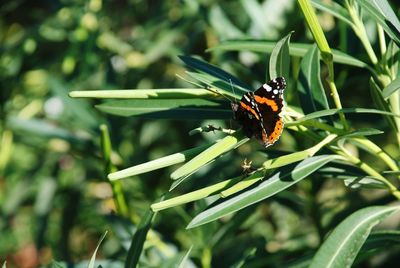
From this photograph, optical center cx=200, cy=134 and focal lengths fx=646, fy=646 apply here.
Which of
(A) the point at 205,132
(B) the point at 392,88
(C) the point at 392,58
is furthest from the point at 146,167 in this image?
(A) the point at 205,132

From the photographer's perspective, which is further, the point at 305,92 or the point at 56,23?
the point at 56,23

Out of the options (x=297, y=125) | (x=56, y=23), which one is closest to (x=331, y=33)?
(x=297, y=125)

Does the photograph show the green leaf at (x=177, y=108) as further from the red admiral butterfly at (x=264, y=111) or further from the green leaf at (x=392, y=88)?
the green leaf at (x=392, y=88)

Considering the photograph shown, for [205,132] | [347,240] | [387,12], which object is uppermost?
[387,12]

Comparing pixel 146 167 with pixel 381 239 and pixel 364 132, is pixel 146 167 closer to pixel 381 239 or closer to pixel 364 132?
pixel 364 132

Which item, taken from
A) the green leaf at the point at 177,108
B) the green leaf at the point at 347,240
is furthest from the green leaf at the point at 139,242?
the green leaf at the point at 347,240

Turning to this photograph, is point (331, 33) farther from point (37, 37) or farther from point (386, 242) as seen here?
point (37, 37)
